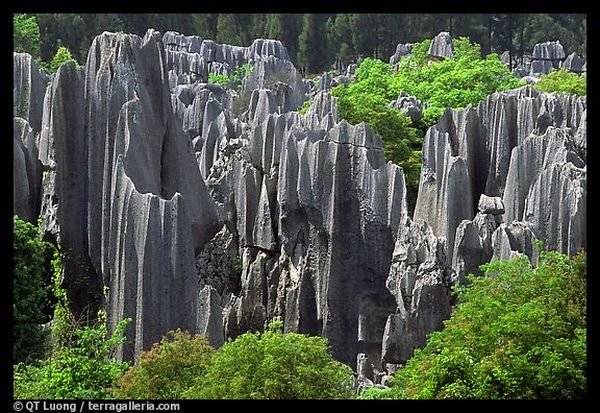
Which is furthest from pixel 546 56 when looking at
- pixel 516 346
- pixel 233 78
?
pixel 516 346

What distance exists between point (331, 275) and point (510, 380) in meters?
8.46

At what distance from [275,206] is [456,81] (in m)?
15.3

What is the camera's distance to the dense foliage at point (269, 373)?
40.0ft

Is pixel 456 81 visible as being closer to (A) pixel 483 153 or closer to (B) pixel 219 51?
Result: (A) pixel 483 153

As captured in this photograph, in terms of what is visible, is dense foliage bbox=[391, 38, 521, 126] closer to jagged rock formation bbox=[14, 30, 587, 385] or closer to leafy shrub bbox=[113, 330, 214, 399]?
jagged rock formation bbox=[14, 30, 587, 385]

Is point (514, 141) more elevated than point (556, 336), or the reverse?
point (514, 141)

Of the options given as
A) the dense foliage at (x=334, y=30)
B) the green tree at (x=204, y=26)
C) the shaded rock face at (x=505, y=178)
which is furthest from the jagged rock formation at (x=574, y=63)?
the green tree at (x=204, y=26)

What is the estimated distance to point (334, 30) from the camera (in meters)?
56.8

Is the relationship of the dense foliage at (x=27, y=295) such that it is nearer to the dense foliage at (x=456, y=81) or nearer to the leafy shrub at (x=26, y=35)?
the dense foliage at (x=456, y=81)

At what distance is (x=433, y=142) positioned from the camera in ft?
71.9

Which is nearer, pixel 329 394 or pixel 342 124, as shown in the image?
pixel 329 394

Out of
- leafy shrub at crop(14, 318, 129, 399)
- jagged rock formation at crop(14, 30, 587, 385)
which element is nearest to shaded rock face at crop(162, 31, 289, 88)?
jagged rock formation at crop(14, 30, 587, 385)
